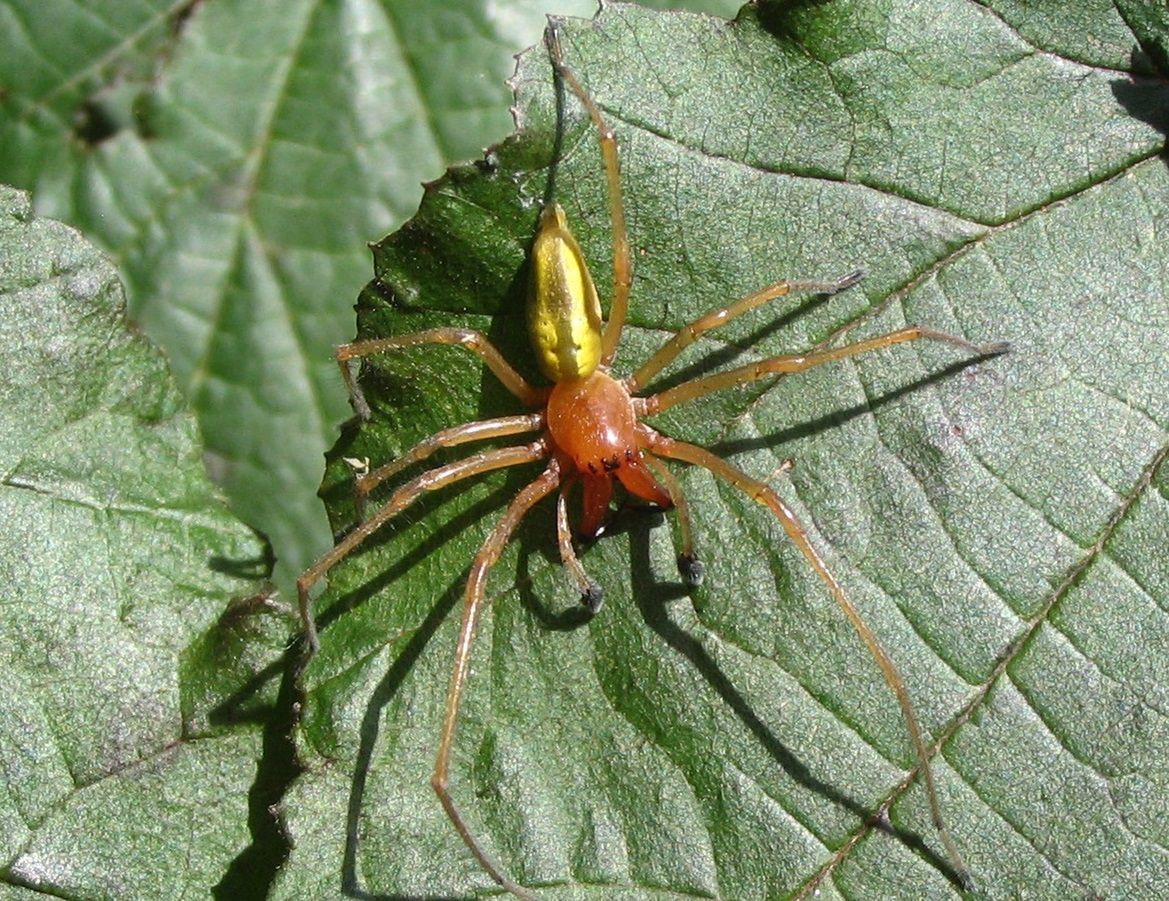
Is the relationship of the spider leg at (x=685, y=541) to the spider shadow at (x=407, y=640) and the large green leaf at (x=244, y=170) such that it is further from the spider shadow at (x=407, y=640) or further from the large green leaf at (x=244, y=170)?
the large green leaf at (x=244, y=170)

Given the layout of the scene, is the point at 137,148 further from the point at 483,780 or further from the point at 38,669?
the point at 483,780

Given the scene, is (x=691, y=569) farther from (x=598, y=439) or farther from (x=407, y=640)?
→ (x=407, y=640)

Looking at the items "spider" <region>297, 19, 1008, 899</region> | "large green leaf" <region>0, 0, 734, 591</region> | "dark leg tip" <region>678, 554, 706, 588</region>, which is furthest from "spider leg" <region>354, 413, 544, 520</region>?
"large green leaf" <region>0, 0, 734, 591</region>

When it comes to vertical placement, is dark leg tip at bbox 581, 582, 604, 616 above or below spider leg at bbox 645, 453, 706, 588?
below

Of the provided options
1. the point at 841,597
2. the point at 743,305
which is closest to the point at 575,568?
the point at 841,597

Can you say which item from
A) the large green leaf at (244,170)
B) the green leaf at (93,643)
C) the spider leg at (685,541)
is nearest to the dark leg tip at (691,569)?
the spider leg at (685,541)

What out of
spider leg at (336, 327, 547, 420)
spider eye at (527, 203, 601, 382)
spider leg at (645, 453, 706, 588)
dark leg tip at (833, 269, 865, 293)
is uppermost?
dark leg tip at (833, 269, 865, 293)

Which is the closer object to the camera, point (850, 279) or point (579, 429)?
point (850, 279)

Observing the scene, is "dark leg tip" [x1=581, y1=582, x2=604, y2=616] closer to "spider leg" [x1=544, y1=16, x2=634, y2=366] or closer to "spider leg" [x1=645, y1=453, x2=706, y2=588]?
"spider leg" [x1=645, y1=453, x2=706, y2=588]
